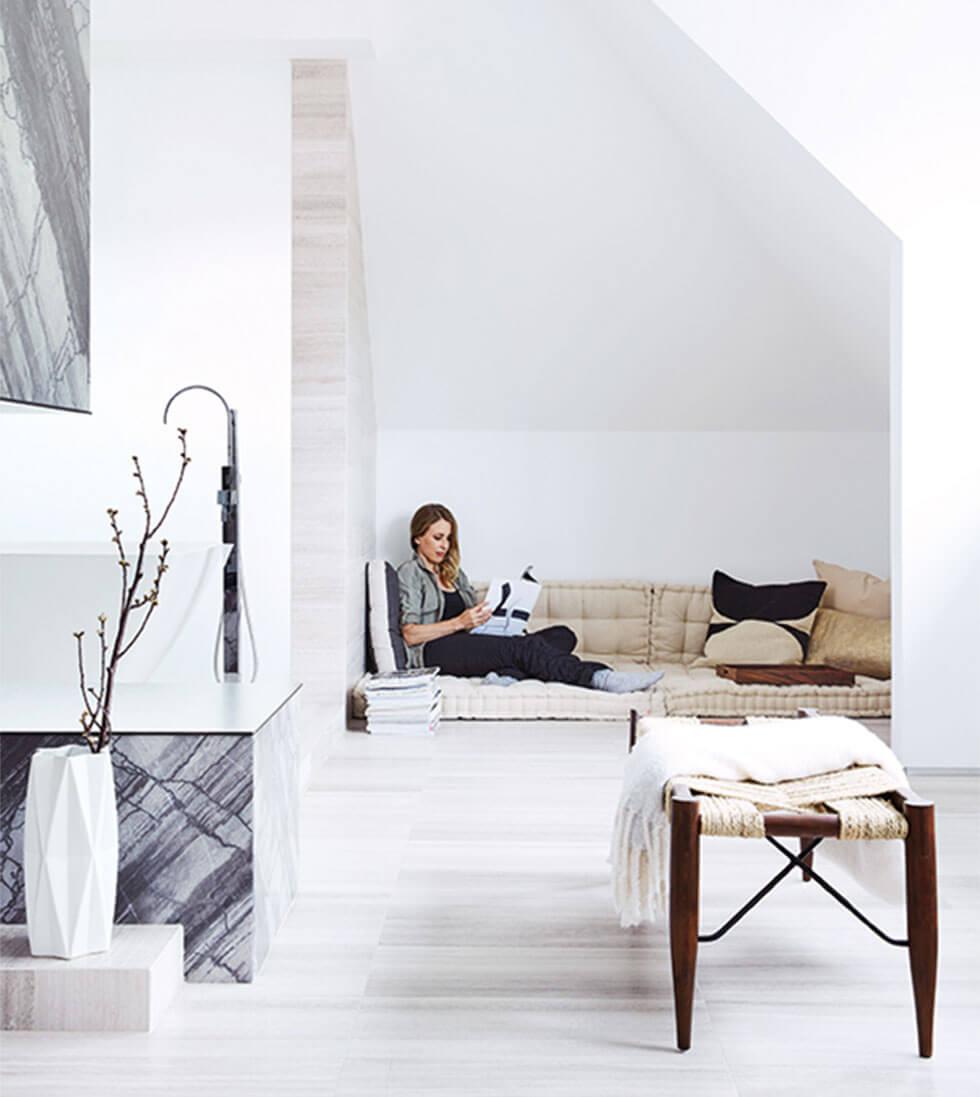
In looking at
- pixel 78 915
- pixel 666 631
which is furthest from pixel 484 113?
pixel 78 915

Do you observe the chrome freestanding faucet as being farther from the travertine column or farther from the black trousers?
the black trousers

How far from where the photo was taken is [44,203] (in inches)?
84.5

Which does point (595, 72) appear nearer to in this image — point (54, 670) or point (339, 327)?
point (339, 327)

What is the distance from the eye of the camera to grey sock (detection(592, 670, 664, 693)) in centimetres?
612

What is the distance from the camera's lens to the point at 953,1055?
2.53m

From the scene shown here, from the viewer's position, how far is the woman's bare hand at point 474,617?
20.7 ft

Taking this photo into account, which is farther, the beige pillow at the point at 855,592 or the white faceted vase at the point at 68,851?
the beige pillow at the point at 855,592

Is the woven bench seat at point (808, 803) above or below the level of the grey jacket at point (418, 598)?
below

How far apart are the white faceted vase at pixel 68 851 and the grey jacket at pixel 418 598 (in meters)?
3.73

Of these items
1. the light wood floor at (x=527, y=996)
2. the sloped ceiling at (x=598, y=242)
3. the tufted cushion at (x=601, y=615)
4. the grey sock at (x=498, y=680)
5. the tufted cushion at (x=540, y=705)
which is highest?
the sloped ceiling at (x=598, y=242)

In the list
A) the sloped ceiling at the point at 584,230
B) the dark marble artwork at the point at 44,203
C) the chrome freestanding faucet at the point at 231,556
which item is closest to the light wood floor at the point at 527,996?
the chrome freestanding faucet at the point at 231,556

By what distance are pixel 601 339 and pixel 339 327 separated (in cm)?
174

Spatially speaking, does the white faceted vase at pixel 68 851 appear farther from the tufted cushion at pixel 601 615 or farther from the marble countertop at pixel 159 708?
the tufted cushion at pixel 601 615

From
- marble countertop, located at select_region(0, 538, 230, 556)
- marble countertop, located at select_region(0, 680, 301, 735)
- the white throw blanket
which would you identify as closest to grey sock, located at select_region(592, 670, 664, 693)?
marble countertop, located at select_region(0, 538, 230, 556)
